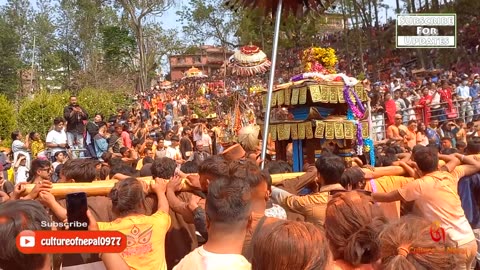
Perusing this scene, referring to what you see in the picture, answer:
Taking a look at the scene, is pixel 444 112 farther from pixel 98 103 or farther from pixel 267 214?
pixel 98 103

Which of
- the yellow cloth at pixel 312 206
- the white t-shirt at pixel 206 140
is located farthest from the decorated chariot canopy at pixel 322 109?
the white t-shirt at pixel 206 140

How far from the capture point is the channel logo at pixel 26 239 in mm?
2204

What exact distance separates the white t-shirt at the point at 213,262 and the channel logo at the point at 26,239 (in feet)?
2.70

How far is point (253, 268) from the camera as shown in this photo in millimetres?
2451

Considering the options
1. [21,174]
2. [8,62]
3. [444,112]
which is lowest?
[21,174]

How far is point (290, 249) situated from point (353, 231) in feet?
2.51

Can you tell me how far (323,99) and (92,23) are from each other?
36.3 meters

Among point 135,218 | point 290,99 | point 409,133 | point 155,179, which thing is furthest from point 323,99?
point 409,133

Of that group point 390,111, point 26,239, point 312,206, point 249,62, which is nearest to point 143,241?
point 312,206

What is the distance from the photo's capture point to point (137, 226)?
3.75 m

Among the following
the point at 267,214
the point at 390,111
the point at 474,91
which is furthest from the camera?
the point at 474,91

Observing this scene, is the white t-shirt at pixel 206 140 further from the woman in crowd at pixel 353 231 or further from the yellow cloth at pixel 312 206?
the woman in crowd at pixel 353 231

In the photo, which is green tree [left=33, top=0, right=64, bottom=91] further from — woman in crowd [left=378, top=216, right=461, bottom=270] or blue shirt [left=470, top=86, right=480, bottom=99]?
woman in crowd [left=378, top=216, right=461, bottom=270]

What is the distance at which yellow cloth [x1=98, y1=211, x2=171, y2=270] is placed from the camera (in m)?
3.70
